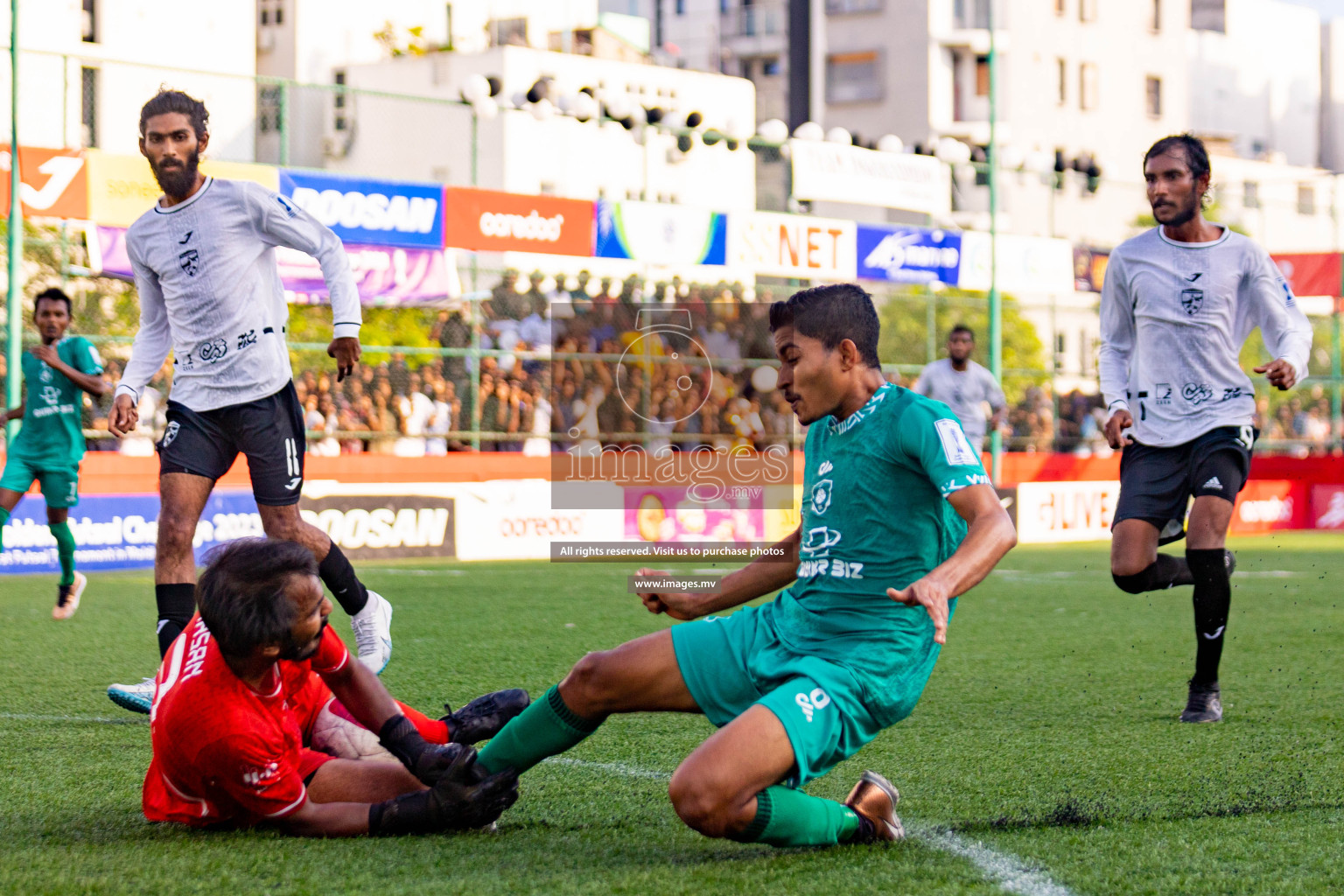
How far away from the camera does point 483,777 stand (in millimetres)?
3943

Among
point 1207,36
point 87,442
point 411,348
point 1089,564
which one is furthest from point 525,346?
point 1207,36

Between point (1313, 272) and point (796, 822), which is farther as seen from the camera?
point (1313, 272)

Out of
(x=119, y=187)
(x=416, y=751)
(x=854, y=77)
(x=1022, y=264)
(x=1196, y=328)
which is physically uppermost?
(x=854, y=77)

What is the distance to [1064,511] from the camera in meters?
20.0

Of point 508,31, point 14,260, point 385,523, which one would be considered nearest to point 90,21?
point 508,31

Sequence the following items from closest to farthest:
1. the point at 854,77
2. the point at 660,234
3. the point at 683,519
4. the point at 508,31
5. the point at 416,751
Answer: the point at 416,751, the point at 683,519, the point at 660,234, the point at 508,31, the point at 854,77

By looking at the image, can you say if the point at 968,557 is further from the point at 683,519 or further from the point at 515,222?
the point at 515,222

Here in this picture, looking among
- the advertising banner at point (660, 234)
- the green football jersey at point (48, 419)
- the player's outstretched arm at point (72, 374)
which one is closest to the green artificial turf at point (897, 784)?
the player's outstretched arm at point (72, 374)

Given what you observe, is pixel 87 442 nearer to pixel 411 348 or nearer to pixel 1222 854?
pixel 411 348

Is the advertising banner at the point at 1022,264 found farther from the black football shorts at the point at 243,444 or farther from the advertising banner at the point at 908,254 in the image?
the black football shorts at the point at 243,444

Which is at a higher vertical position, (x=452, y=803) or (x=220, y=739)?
(x=220, y=739)

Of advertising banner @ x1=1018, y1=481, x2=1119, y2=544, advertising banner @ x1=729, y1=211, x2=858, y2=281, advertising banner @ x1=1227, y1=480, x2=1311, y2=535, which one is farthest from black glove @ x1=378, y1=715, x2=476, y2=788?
advertising banner @ x1=1227, y1=480, x2=1311, y2=535

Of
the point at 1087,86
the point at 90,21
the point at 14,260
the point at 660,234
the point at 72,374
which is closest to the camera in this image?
the point at 72,374

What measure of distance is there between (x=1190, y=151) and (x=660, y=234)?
1197 cm
